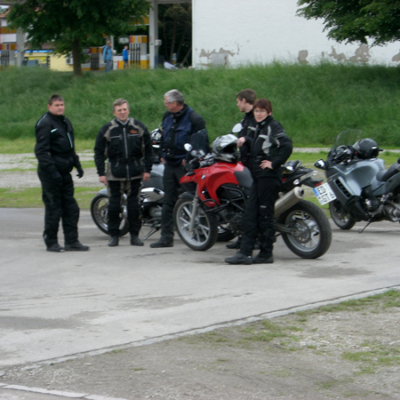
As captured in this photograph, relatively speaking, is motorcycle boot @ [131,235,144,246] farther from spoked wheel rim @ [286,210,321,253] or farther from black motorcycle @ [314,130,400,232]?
black motorcycle @ [314,130,400,232]

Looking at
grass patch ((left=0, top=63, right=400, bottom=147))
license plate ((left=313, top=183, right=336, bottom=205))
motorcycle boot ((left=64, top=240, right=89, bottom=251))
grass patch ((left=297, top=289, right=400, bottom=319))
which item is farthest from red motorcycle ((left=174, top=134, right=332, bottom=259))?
grass patch ((left=0, top=63, right=400, bottom=147))

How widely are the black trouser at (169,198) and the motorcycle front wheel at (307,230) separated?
5.47 feet

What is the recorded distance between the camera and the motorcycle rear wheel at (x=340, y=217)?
10.5 meters

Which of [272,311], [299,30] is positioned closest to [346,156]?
[272,311]

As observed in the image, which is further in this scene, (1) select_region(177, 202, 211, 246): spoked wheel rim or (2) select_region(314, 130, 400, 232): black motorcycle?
(2) select_region(314, 130, 400, 232): black motorcycle

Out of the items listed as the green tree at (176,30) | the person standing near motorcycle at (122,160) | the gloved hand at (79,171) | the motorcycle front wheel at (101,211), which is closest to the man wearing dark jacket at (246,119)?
the person standing near motorcycle at (122,160)

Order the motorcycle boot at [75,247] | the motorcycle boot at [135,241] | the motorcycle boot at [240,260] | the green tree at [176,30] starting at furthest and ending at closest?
the green tree at [176,30] < the motorcycle boot at [135,241] < the motorcycle boot at [75,247] < the motorcycle boot at [240,260]

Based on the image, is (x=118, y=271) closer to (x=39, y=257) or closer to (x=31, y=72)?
(x=39, y=257)

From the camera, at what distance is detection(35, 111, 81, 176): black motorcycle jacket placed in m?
9.04

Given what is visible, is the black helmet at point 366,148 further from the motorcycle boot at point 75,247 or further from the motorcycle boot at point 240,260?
the motorcycle boot at point 75,247

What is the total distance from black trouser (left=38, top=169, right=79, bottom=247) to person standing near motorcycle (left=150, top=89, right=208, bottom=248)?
1.04 m

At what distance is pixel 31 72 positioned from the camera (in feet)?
136

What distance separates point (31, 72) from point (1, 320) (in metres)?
37.2

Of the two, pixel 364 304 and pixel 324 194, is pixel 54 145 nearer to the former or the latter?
pixel 324 194
